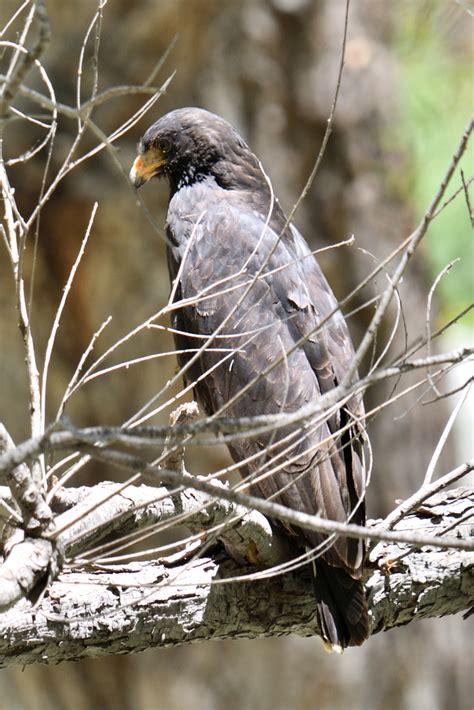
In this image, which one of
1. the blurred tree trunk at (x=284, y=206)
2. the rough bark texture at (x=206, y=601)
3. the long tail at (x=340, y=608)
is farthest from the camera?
the blurred tree trunk at (x=284, y=206)

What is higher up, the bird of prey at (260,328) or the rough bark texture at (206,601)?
the bird of prey at (260,328)

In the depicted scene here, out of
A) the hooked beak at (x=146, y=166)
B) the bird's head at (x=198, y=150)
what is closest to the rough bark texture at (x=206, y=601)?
the bird's head at (x=198, y=150)

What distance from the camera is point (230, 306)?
2963 mm

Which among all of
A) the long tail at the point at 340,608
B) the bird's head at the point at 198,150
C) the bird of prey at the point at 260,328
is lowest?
the long tail at the point at 340,608

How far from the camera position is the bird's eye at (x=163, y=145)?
11.1 feet

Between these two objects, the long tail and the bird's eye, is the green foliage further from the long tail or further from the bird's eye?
the long tail

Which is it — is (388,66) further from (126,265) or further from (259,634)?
(259,634)

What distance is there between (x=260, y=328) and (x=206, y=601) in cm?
→ 69

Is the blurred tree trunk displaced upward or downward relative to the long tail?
upward

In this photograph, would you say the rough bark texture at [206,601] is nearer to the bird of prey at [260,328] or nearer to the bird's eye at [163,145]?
the bird of prey at [260,328]

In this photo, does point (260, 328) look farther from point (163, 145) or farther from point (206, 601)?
point (163, 145)

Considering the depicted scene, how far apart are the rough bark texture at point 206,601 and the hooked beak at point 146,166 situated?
150 centimetres

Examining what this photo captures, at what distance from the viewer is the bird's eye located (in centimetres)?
338

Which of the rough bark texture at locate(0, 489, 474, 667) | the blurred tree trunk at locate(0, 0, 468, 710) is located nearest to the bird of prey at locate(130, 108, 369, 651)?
the rough bark texture at locate(0, 489, 474, 667)
